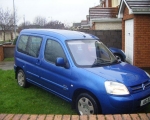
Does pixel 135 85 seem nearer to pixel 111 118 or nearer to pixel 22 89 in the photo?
pixel 111 118

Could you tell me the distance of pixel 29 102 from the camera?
5.29 metres

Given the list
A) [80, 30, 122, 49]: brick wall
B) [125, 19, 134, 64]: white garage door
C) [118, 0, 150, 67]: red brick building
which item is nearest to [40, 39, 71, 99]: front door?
[118, 0, 150, 67]: red brick building

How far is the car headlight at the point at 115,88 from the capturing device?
12.5 feet

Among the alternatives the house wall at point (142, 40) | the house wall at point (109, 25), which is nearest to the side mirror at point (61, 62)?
the house wall at point (142, 40)

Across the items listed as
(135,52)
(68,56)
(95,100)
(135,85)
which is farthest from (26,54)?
(135,52)

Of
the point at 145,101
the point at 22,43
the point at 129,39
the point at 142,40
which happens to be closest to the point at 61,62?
the point at 145,101

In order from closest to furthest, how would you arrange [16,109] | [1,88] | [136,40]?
[16,109], [1,88], [136,40]

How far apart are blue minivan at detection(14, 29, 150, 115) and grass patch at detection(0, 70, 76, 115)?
35 cm

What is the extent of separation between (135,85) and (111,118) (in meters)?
1.14

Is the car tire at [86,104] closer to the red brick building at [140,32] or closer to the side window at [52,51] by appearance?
the side window at [52,51]

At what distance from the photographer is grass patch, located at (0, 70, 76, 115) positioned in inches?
187

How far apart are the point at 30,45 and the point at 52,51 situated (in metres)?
1.21

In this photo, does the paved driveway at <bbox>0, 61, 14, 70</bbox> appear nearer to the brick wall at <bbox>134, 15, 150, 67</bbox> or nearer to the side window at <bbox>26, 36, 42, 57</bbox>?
the side window at <bbox>26, 36, 42, 57</bbox>

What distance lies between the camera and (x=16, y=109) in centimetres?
480
